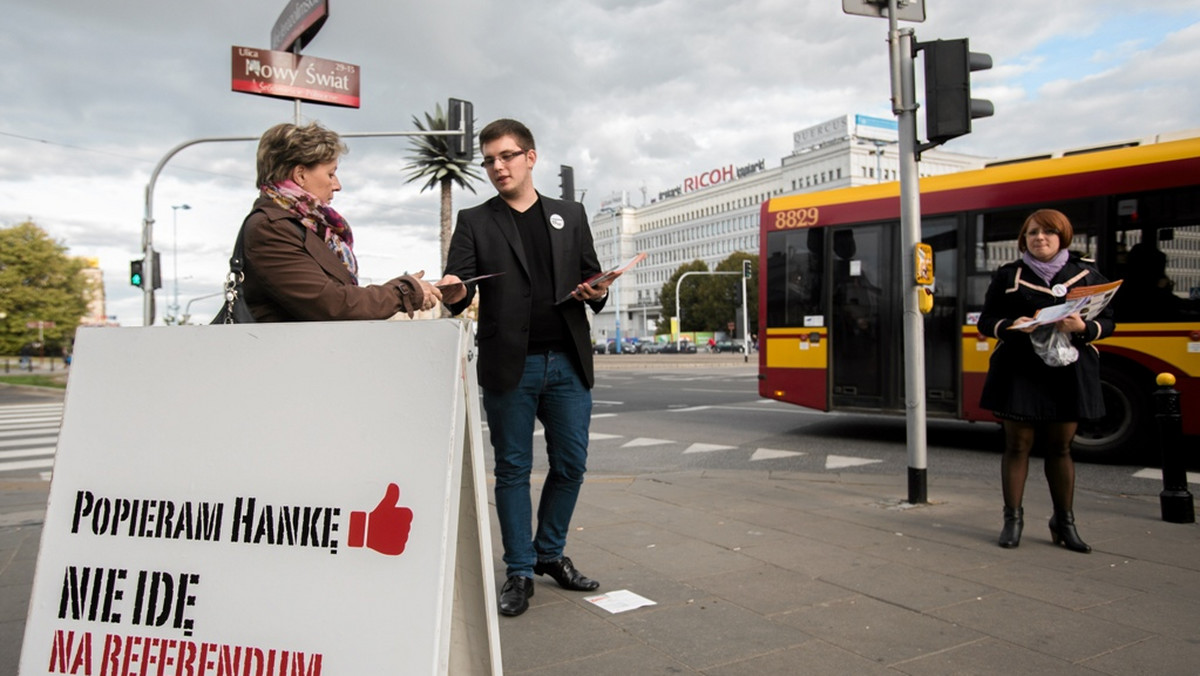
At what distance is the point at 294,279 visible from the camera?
2.31m

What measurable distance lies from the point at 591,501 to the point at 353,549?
404cm

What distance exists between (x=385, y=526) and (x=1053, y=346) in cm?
366

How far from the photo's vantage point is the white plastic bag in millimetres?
4203

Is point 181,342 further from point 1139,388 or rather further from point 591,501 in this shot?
point 1139,388

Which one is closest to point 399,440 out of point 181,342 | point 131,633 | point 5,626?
point 181,342

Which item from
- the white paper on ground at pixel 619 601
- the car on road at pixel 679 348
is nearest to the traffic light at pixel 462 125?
the white paper on ground at pixel 619 601

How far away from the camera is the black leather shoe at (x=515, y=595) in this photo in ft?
10.7

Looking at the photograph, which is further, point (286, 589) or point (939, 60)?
point (939, 60)

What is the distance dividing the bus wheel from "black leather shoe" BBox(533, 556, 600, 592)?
6.10 meters

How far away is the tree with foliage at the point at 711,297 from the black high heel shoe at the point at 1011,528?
8192cm

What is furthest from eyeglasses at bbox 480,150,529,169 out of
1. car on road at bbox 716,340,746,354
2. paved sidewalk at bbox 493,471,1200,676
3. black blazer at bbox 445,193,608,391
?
car on road at bbox 716,340,746,354

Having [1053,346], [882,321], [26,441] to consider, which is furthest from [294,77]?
[1053,346]

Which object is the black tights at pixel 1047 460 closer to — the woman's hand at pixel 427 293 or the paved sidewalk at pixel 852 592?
the paved sidewalk at pixel 852 592

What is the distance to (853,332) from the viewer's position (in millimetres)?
9914
